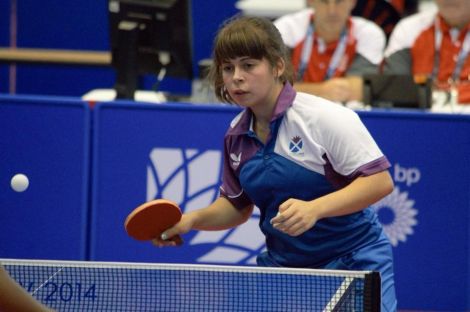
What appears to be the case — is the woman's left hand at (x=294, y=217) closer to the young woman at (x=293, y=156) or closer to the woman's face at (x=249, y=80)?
the young woman at (x=293, y=156)

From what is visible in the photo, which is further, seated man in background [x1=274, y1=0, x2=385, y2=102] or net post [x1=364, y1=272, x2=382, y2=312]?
seated man in background [x1=274, y1=0, x2=385, y2=102]

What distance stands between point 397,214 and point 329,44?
6.95 ft

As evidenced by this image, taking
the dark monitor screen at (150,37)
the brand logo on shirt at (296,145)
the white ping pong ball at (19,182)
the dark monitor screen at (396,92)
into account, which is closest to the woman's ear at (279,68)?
the brand logo on shirt at (296,145)

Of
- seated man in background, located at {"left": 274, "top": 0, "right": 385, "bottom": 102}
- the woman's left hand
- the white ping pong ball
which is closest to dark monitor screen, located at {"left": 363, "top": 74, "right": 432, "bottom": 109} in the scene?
seated man in background, located at {"left": 274, "top": 0, "right": 385, "bottom": 102}

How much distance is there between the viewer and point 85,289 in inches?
145

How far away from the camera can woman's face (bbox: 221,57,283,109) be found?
3711 mm

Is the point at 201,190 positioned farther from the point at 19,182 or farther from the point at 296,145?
the point at 296,145

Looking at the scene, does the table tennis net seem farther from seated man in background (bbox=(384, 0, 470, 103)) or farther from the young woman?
seated man in background (bbox=(384, 0, 470, 103))

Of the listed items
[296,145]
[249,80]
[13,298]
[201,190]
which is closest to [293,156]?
[296,145]

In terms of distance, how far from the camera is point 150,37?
7238 millimetres

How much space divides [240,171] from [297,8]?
620 cm

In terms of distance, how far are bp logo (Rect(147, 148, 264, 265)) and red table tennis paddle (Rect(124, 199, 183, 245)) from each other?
2232mm

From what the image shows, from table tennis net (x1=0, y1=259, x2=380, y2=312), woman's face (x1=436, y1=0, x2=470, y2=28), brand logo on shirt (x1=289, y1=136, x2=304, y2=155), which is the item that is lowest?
table tennis net (x1=0, y1=259, x2=380, y2=312)

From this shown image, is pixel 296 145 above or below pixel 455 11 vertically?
below
